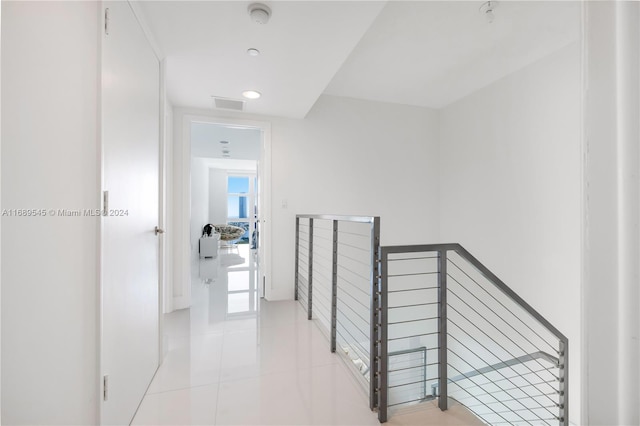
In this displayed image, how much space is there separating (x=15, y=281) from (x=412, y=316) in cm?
400

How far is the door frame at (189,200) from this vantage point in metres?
3.17

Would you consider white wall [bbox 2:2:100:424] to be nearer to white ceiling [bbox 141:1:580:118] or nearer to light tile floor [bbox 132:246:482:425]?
light tile floor [bbox 132:246:482:425]

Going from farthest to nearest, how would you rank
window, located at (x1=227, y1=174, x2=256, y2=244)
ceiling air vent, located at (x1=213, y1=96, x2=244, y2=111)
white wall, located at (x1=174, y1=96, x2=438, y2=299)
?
Result: window, located at (x1=227, y1=174, x2=256, y2=244), white wall, located at (x1=174, y1=96, x2=438, y2=299), ceiling air vent, located at (x1=213, y1=96, x2=244, y2=111)

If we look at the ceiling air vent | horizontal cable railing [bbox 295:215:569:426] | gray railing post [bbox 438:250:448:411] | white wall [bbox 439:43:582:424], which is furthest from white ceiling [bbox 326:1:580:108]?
gray railing post [bbox 438:250:448:411]

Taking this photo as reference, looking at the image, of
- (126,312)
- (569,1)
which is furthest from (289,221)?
(569,1)

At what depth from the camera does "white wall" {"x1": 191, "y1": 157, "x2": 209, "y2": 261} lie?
7020 millimetres

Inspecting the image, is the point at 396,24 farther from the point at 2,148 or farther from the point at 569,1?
the point at 2,148

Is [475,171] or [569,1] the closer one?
[569,1]

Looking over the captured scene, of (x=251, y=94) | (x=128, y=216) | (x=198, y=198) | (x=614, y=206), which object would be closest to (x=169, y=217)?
(x=251, y=94)

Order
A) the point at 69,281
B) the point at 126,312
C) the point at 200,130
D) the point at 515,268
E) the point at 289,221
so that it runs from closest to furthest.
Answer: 1. the point at 69,281
2. the point at 126,312
3. the point at 515,268
4. the point at 289,221
5. the point at 200,130

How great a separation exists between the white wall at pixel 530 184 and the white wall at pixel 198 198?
5532 mm

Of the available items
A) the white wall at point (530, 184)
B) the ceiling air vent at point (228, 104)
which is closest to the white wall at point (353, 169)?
the ceiling air vent at point (228, 104)

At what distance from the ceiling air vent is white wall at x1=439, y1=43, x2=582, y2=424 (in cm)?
277

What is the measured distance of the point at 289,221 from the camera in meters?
3.45
